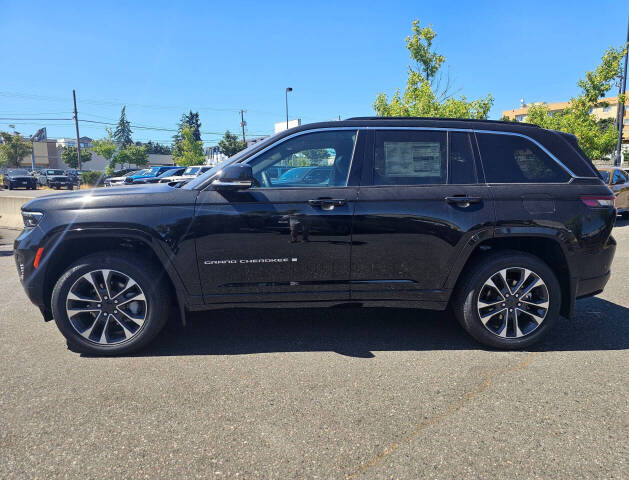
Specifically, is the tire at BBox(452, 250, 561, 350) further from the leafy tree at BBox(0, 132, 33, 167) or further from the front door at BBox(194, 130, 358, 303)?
the leafy tree at BBox(0, 132, 33, 167)

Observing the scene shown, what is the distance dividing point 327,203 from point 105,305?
6.33 feet

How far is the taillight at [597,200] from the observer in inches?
141

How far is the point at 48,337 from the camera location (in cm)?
397

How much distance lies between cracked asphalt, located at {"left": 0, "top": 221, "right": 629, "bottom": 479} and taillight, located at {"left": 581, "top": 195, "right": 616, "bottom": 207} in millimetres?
1193

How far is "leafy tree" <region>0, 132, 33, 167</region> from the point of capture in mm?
71250

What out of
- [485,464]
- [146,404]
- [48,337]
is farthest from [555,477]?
[48,337]

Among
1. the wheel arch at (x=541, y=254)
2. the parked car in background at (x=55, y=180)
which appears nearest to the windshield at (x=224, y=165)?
the wheel arch at (x=541, y=254)

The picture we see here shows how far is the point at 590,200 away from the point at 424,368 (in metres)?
1.94

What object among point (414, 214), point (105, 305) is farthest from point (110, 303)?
point (414, 214)

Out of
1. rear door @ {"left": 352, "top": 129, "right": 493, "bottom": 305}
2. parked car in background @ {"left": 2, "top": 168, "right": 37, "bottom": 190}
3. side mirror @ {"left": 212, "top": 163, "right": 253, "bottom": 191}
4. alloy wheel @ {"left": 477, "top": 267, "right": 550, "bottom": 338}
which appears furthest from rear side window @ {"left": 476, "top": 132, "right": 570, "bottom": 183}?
parked car in background @ {"left": 2, "top": 168, "right": 37, "bottom": 190}

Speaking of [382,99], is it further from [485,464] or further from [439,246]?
[485,464]

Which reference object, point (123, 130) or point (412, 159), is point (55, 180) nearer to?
point (412, 159)

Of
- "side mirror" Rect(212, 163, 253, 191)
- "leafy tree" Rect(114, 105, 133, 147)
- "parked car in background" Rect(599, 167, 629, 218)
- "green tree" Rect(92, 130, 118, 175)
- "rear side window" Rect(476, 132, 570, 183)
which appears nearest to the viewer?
"side mirror" Rect(212, 163, 253, 191)

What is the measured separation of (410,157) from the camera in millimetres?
3641
